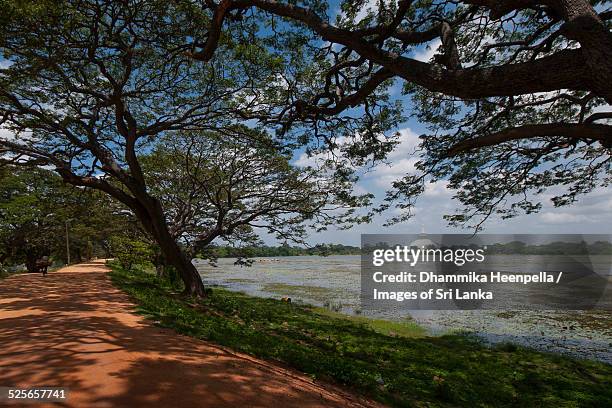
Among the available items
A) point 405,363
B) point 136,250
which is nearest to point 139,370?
point 405,363

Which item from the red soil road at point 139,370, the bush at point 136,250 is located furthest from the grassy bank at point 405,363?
the bush at point 136,250

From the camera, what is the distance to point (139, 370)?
353 centimetres

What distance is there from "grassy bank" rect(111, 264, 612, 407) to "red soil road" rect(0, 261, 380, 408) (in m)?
0.73

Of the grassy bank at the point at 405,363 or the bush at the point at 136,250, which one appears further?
the bush at the point at 136,250

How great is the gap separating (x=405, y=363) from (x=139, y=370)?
5513 millimetres

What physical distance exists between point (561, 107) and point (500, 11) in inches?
232

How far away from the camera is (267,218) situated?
14.8 meters

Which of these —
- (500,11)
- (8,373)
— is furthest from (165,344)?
(500,11)

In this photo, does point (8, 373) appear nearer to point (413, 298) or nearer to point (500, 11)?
point (500, 11)

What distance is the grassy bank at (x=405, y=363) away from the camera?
17.2 feet

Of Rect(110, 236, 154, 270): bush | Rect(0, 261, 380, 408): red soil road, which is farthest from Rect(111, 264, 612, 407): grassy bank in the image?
Rect(110, 236, 154, 270): bush

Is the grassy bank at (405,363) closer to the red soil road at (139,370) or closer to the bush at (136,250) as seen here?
the red soil road at (139,370)

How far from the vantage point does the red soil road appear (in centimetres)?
303

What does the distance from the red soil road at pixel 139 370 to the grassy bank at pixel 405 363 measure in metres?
0.73
